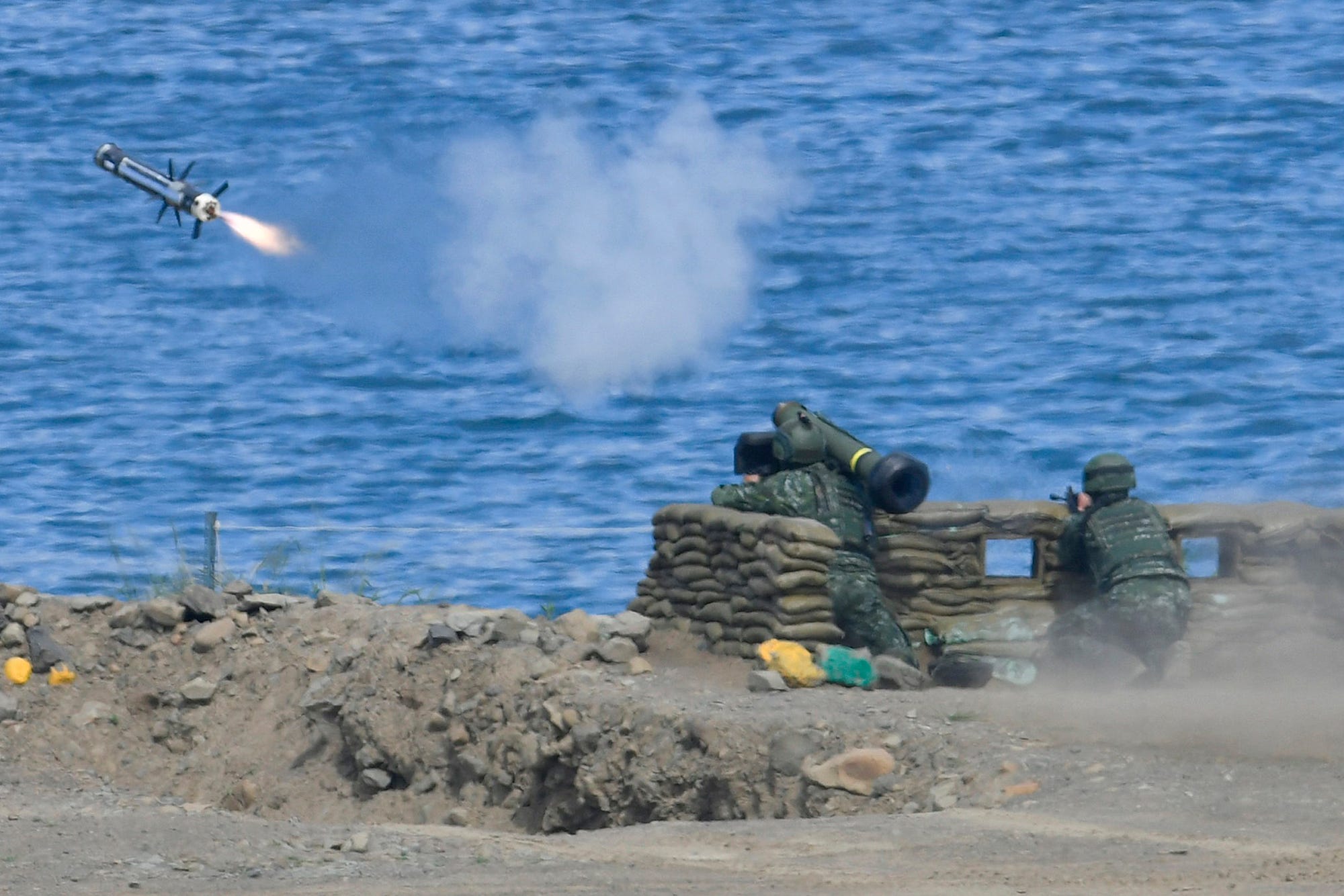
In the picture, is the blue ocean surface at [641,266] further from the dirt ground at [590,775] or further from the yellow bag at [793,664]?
the yellow bag at [793,664]

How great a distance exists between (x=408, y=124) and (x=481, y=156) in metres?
14.2

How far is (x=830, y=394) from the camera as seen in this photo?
44.5 meters

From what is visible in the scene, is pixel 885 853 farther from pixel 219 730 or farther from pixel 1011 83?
pixel 1011 83

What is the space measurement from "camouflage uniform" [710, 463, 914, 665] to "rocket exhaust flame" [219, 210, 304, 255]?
208 inches

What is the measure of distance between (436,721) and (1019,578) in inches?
160

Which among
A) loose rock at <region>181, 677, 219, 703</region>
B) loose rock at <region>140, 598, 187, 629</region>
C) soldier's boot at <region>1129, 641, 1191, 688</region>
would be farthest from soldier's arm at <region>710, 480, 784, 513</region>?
loose rock at <region>140, 598, 187, 629</region>

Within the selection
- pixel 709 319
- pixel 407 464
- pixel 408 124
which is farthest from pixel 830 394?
pixel 408 124

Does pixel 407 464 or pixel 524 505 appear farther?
pixel 407 464

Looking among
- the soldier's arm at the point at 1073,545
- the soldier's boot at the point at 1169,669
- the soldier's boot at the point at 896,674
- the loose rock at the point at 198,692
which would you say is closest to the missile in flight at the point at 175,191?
the loose rock at the point at 198,692

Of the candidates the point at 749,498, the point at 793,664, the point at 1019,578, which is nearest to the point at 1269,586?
the point at 1019,578

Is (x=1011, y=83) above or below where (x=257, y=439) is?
above

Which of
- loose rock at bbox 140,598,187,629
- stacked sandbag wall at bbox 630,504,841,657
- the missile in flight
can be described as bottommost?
loose rock at bbox 140,598,187,629

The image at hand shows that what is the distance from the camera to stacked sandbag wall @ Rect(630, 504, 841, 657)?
14.7 meters

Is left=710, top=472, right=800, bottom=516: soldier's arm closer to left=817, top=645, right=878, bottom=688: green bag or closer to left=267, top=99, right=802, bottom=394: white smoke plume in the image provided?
left=817, top=645, right=878, bottom=688: green bag
